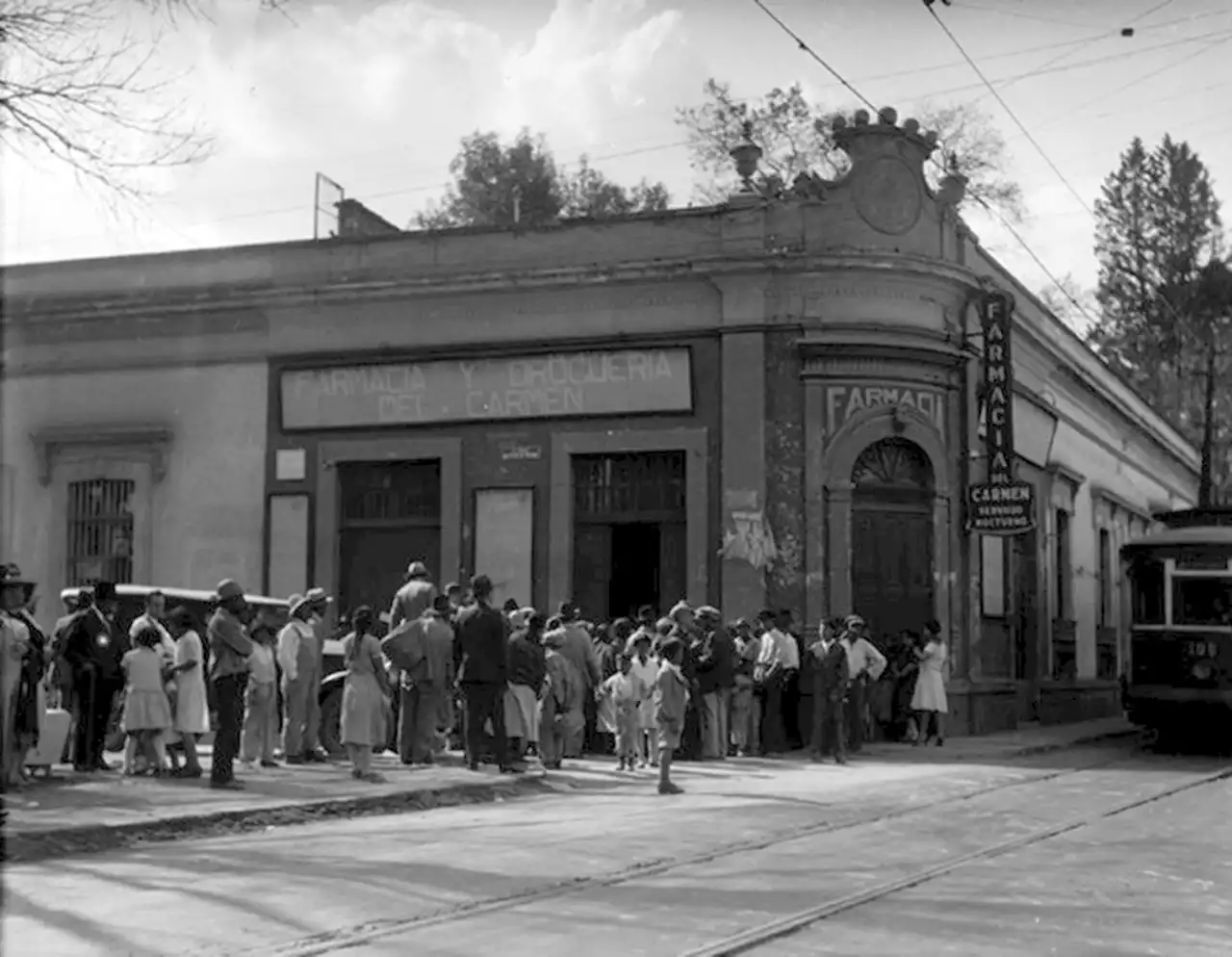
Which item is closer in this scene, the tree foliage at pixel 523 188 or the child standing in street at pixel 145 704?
the child standing in street at pixel 145 704

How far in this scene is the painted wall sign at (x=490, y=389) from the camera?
78.7ft

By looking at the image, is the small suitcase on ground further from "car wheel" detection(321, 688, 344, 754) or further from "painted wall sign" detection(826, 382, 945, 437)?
"painted wall sign" detection(826, 382, 945, 437)

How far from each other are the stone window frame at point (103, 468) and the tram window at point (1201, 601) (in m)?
15.6

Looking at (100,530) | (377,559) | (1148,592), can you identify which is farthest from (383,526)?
(1148,592)

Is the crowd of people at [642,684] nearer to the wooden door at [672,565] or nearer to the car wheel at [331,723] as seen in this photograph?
the car wheel at [331,723]

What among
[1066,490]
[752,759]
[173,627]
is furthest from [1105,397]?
[173,627]

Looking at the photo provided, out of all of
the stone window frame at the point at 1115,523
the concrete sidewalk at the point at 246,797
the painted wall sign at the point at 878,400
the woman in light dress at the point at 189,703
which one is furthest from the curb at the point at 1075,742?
the woman in light dress at the point at 189,703

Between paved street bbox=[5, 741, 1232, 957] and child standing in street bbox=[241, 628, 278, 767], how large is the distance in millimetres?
3020

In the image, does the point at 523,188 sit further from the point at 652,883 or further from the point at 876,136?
the point at 652,883

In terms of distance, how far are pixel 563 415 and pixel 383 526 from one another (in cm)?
349

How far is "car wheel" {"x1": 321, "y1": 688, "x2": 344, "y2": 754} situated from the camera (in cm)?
1819

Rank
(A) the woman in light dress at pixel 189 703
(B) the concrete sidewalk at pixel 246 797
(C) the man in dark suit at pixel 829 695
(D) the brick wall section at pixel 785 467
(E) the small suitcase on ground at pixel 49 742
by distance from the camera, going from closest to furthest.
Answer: (B) the concrete sidewalk at pixel 246 797
(E) the small suitcase on ground at pixel 49 742
(A) the woman in light dress at pixel 189 703
(C) the man in dark suit at pixel 829 695
(D) the brick wall section at pixel 785 467

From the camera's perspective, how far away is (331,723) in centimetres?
1825

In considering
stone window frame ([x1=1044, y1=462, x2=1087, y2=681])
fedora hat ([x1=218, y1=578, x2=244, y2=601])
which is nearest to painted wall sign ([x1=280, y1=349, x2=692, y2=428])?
stone window frame ([x1=1044, y1=462, x2=1087, y2=681])
